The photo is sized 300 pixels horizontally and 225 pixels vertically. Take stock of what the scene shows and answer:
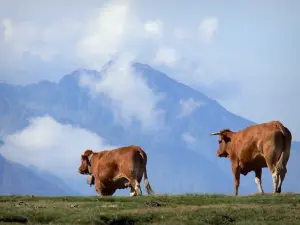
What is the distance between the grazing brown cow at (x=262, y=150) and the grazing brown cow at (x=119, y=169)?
4.59 meters

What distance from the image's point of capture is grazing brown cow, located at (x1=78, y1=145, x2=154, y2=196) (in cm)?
4219

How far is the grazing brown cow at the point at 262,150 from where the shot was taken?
39.2 metres

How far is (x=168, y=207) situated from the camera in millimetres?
32312

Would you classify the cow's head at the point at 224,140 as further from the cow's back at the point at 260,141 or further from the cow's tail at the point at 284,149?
the cow's tail at the point at 284,149

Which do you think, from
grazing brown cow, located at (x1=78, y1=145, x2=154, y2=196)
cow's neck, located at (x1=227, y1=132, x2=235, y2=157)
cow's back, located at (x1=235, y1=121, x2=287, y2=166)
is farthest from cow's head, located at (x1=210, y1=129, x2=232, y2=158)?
grazing brown cow, located at (x1=78, y1=145, x2=154, y2=196)

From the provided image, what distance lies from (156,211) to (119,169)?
13116mm

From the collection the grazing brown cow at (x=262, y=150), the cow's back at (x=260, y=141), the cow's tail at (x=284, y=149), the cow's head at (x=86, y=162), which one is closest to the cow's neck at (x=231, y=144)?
the grazing brown cow at (x=262, y=150)

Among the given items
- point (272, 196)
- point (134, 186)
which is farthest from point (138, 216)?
point (134, 186)

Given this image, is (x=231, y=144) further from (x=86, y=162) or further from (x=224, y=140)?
(x=86, y=162)

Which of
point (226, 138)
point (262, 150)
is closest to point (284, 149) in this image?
point (262, 150)

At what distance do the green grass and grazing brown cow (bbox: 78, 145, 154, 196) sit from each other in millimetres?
7065

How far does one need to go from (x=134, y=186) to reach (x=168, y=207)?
33.1ft

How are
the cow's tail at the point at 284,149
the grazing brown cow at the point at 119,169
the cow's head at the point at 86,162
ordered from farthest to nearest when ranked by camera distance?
the cow's head at the point at 86,162 < the grazing brown cow at the point at 119,169 < the cow's tail at the point at 284,149

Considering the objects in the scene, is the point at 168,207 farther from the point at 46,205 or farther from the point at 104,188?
the point at 104,188
